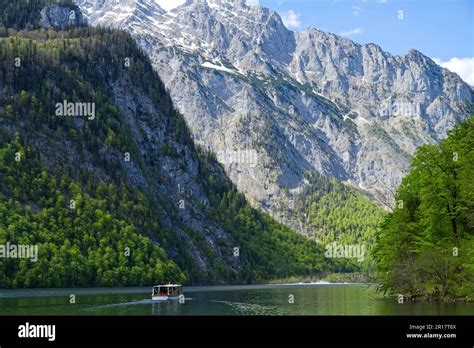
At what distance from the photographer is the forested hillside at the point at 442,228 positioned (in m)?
83.7

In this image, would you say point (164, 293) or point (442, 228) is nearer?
point (442, 228)

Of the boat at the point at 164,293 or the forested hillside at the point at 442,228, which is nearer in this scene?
the forested hillside at the point at 442,228

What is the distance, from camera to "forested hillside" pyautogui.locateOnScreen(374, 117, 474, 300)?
8369cm

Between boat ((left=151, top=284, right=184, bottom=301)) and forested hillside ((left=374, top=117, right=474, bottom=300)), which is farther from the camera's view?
boat ((left=151, top=284, right=184, bottom=301))

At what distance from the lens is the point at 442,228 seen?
297 feet

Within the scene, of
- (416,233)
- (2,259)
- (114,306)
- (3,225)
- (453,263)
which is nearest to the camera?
(453,263)

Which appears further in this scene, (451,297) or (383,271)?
(383,271)

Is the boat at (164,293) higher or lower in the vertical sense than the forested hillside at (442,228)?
lower

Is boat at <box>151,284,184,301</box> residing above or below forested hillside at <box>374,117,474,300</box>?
below

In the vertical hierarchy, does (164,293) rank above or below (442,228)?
below
